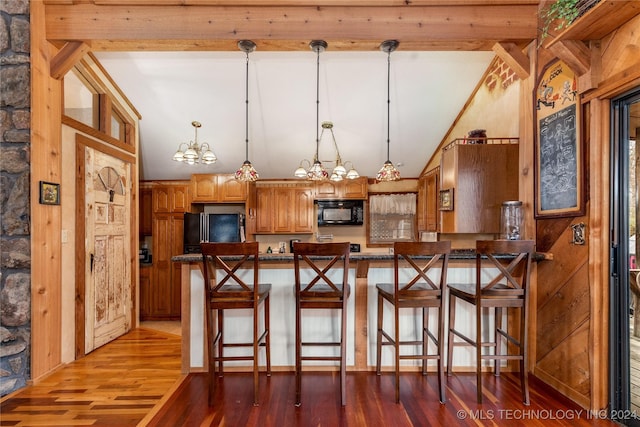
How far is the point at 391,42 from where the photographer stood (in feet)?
8.56

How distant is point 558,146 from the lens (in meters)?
2.32

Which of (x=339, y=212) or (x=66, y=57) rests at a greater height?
(x=66, y=57)

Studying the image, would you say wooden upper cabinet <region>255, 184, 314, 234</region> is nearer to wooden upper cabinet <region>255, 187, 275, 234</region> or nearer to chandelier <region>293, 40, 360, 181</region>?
wooden upper cabinet <region>255, 187, 275, 234</region>

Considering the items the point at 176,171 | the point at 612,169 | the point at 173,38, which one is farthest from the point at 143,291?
the point at 612,169

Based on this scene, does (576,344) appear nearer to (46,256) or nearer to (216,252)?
(216,252)

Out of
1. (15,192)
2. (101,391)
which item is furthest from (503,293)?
(15,192)

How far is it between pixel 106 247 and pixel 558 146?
166 inches

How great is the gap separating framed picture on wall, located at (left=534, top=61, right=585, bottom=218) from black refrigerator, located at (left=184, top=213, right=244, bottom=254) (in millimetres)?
3872

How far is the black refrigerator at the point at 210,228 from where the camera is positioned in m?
4.48

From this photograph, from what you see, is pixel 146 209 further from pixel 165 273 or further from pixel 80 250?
pixel 80 250

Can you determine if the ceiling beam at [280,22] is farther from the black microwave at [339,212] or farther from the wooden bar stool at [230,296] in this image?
the black microwave at [339,212]

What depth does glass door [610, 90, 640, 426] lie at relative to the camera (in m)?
1.96

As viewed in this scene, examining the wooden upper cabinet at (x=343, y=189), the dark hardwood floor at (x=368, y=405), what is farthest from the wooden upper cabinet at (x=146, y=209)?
the dark hardwood floor at (x=368, y=405)

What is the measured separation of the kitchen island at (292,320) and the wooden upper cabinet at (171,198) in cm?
255
